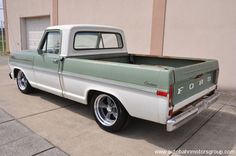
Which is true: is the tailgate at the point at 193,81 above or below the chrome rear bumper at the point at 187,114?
above

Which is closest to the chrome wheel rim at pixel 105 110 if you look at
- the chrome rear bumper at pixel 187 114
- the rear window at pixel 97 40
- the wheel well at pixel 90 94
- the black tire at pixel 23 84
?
the wheel well at pixel 90 94

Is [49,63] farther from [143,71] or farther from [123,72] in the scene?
[143,71]

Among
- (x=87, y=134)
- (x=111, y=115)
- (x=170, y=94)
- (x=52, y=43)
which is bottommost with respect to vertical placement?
(x=87, y=134)

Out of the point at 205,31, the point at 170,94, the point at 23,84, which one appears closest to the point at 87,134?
the point at 170,94

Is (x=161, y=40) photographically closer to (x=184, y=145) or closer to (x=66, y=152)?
(x=184, y=145)

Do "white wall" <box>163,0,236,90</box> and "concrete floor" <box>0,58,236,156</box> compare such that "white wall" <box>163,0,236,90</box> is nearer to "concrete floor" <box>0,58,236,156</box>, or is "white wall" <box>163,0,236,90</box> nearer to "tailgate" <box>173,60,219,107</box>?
"concrete floor" <box>0,58,236,156</box>

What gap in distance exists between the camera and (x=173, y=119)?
9.37 feet

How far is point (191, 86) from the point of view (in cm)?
331

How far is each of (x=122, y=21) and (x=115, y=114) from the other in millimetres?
5656

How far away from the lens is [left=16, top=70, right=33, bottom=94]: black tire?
226 inches

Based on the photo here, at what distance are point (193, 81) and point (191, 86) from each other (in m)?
0.10

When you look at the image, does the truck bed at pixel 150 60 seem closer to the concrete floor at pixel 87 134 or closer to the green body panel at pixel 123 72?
the green body panel at pixel 123 72

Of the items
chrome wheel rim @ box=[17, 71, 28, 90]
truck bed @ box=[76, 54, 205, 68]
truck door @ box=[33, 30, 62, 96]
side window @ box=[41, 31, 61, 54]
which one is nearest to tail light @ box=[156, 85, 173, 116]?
truck bed @ box=[76, 54, 205, 68]

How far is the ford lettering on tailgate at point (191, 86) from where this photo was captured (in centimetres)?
297
